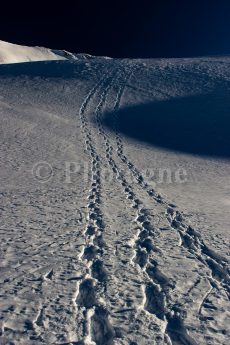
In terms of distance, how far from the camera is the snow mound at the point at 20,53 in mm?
107844

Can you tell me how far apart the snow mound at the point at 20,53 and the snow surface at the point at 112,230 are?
90.0 metres

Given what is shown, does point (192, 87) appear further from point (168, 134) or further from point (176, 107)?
point (168, 134)

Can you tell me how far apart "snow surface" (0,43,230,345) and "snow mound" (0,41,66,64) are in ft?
295

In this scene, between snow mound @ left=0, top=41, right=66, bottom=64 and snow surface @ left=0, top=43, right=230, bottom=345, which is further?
snow mound @ left=0, top=41, right=66, bottom=64

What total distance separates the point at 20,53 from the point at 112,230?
122 metres

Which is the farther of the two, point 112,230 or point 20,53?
point 20,53

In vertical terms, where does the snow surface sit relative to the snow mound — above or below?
below

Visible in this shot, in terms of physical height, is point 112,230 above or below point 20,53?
below

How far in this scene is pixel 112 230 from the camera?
510cm

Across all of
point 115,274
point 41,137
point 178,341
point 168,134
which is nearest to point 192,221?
point 115,274

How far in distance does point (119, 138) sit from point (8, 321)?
32.4 feet

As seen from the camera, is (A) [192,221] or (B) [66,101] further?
(B) [66,101]

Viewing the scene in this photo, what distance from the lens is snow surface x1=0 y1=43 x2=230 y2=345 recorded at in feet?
10.2

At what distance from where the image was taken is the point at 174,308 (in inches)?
131
